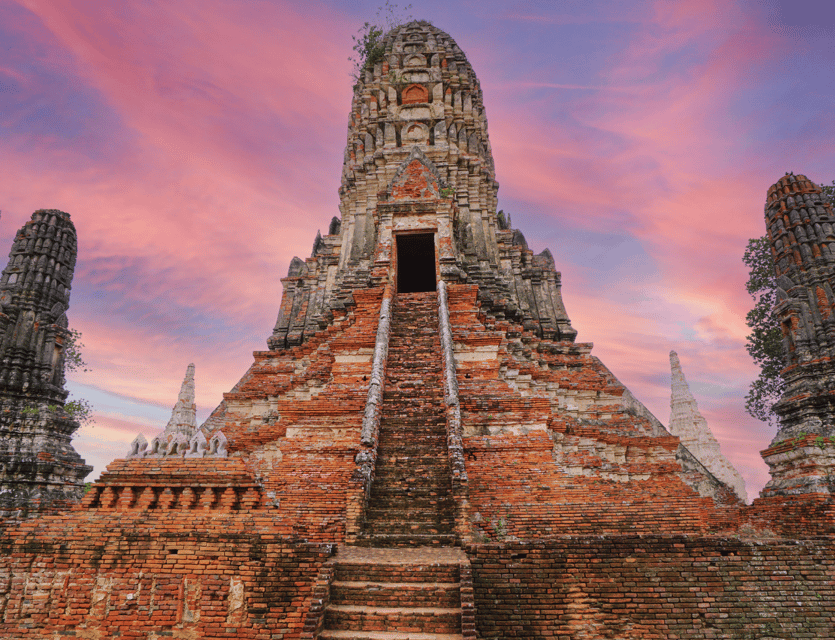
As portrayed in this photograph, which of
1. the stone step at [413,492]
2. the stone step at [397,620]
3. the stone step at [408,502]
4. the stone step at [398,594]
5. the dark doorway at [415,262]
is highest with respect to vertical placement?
the dark doorway at [415,262]

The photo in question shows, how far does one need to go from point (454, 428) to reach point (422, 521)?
1666mm

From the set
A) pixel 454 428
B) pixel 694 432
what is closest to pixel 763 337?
pixel 694 432

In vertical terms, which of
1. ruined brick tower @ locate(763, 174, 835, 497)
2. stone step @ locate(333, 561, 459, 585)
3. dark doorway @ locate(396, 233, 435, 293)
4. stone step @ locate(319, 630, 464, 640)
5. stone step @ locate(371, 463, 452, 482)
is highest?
dark doorway @ locate(396, 233, 435, 293)

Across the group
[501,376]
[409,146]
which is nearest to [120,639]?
[501,376]

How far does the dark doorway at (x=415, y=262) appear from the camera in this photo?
56.8 ft

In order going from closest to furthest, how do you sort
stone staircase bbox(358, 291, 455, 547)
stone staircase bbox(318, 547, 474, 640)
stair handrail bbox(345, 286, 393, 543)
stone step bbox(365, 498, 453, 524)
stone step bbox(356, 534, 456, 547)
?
stone staircase bbox(318, 547, 474, 640), stone step bbox(356, 534, 456, 547), stair handrail bbox(345, 286, 393, 543), stone staircase bbox(358, 291, 455, 547), stone step bbox(365, 498, 453, 524)

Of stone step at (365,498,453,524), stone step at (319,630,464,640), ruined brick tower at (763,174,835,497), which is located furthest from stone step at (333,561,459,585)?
ruined brick tower at (763,174,835,497)

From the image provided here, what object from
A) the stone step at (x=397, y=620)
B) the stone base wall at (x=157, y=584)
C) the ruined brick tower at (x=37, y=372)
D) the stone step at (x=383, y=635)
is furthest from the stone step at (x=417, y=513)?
the ruined brick tower at (x=37, y=372)

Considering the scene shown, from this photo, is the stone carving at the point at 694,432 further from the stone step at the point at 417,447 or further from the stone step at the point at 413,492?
the stone step at the point at 413,492

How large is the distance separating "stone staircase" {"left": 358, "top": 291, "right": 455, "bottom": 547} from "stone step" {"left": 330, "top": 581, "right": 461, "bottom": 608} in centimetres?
97

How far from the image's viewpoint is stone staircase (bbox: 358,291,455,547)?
7.05 m

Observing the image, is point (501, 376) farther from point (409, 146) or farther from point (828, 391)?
point (409, 146)

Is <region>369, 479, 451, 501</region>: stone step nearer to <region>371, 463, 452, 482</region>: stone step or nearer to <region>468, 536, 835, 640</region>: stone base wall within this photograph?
<region>371, 463, 452, 482</region>: stone step

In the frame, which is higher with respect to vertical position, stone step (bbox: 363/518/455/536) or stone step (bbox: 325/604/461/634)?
stone step (bbox: 363/518/455/536)
